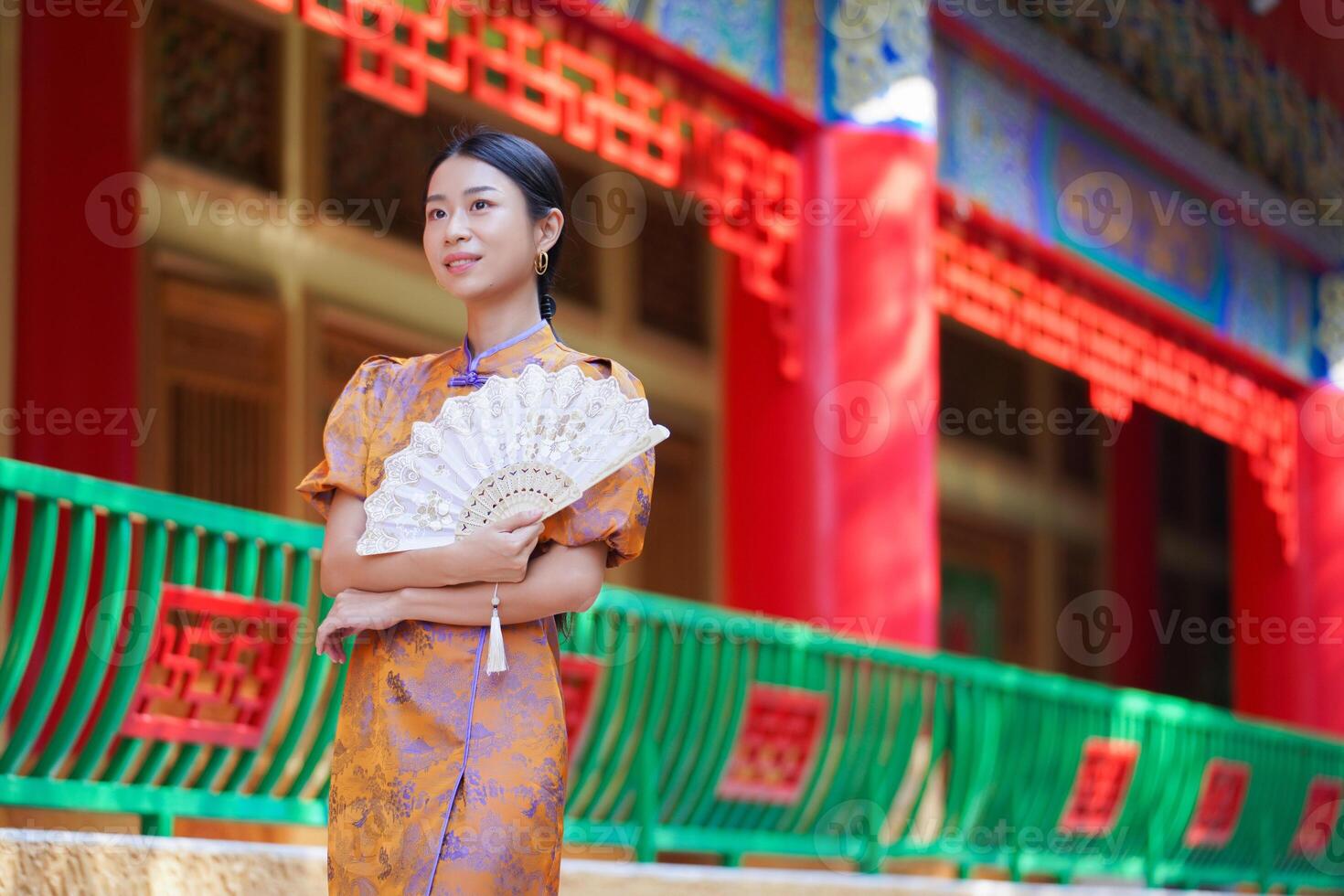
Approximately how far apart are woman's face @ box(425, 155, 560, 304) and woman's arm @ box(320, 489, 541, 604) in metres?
0.38

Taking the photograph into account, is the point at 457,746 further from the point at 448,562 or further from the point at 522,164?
the point at 522,164

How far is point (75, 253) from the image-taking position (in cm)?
659

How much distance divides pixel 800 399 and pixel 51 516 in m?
3.93

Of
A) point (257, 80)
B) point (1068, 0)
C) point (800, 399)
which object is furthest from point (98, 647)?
point (1068, 0)

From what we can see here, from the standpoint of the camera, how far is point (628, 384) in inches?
109

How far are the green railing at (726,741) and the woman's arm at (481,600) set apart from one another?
4.81 ft

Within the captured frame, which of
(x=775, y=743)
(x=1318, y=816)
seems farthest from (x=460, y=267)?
(x=1318, y=816)

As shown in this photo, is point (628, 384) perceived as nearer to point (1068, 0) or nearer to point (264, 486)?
point (264, 486)

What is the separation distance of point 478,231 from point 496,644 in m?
0.60

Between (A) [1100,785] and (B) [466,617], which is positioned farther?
(A) [1100,785]

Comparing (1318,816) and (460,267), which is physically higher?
(460,267)

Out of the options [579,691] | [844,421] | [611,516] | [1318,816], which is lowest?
[1318,816]

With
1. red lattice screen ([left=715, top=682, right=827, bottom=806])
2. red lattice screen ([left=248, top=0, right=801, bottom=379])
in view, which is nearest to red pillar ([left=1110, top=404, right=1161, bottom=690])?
red lattice screen ([left=248, top=0, right=801, bottom=379])

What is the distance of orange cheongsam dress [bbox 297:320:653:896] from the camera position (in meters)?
2.54
